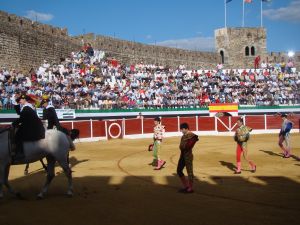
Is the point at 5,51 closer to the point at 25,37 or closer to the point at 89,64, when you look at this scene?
the point at 25,37

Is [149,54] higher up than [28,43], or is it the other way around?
[149,54]

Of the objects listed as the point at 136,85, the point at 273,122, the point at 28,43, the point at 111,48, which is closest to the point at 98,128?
the point at 136,85

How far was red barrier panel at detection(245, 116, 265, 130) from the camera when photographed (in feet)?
82.3

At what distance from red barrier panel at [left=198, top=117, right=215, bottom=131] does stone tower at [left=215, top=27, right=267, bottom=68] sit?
2616cm

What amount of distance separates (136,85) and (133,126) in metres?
5.98

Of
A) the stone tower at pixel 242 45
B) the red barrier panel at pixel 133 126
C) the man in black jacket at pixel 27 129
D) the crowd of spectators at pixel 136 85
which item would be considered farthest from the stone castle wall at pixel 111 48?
the man in black jacket at pixel 27 129

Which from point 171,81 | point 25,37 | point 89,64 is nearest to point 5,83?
point 25,37

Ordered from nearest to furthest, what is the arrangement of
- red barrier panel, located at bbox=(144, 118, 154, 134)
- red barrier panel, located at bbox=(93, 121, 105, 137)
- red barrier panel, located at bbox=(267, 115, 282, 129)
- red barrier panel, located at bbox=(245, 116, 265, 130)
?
red barrier panel, located at bbox=(93, 121, 105, 137) < red barrier panel, located at bbox=(144, 118, 154, 134) < red barrier panel, located at bbox=(245, 116, 265, 130) < red barrier panel, located at bbox=(267, 115, 282, 129)

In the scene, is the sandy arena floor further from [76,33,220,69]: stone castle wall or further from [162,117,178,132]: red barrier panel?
[76,33,220,69]: stone castle wall

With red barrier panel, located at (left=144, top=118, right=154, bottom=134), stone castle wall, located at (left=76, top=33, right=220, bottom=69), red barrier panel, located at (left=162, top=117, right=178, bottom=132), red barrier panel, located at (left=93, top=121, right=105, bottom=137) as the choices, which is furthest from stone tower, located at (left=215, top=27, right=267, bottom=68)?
red barrier panel, located at (left=93, top=121, right=105, bottom=137)

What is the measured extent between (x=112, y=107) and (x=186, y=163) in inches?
699

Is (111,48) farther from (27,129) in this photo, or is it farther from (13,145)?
(13,145)

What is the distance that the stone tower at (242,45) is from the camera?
49531 mm

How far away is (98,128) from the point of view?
71.7 feet
